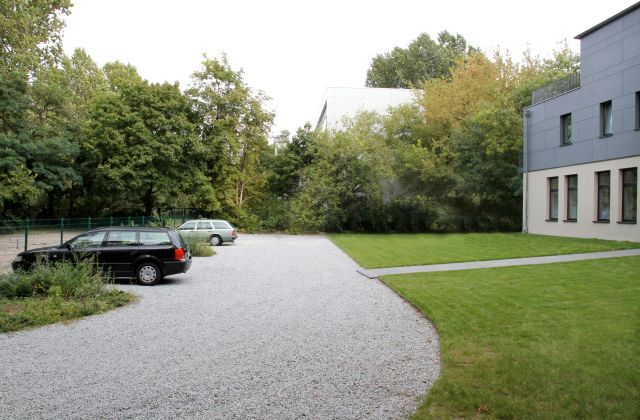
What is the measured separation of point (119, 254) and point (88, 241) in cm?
94

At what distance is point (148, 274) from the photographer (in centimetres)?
1328

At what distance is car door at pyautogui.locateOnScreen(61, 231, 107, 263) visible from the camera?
42.4 feet

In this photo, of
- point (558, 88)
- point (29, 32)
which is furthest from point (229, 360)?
point (29, 32)

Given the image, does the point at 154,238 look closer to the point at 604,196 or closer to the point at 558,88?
the point at 604,196

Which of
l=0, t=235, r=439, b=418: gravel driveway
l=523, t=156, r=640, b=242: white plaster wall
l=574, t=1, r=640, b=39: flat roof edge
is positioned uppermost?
l=574, t=1, r=640, b=39: flat roof edge

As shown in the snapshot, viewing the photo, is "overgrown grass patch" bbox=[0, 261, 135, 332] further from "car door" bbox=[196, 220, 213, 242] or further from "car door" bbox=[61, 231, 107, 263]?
"car door" bbox=[196, 220, 213, 242]

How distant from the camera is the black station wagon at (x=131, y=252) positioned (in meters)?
13.2

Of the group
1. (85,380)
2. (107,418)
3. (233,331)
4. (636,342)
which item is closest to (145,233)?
(233,331)

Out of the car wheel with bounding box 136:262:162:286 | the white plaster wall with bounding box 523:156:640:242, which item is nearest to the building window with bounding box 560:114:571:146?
the white plaster wall with bounding box 523:156:640:242

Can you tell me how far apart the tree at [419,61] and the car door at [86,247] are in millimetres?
58467

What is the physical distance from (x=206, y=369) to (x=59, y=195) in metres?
39.9

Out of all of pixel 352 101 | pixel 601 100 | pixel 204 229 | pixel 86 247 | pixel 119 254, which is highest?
pixel 352 101

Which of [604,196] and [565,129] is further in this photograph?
[565,129]

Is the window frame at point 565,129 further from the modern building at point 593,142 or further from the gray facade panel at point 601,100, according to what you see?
the gray facade panel at point 601,100
